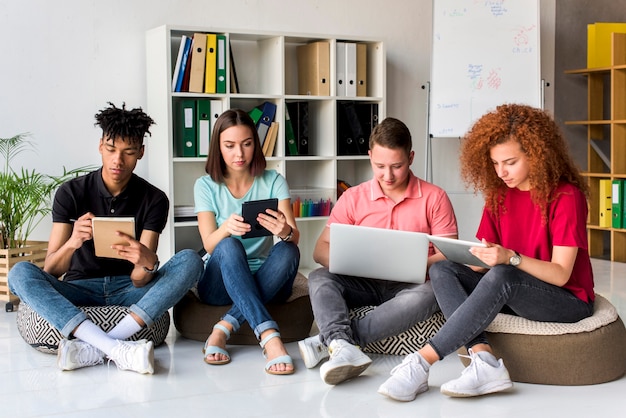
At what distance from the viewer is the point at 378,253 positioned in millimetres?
2807

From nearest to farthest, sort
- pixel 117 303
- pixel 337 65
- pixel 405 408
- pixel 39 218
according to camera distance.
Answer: pixel 405 408 < pixel 117 303 < pixel 39 218 < pixel 337 65

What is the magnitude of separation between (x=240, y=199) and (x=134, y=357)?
0.75 m

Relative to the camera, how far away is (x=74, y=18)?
4531 millimetres

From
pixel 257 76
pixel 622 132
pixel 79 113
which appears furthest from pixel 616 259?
pixel 79 113

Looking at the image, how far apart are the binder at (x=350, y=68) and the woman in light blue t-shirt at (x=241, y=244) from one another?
1.85 metres

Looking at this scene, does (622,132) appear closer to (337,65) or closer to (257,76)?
(337,65)

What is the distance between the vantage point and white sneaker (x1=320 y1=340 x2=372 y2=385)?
258 centimetres

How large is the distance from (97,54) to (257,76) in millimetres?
957

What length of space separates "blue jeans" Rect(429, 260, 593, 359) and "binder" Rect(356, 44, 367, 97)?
2571 mm

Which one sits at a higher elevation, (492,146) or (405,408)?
(492,146)

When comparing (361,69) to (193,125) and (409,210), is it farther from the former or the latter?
(409,210)

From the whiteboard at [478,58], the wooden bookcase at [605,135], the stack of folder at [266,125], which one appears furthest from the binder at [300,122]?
the wooden bookcase at [605,135]

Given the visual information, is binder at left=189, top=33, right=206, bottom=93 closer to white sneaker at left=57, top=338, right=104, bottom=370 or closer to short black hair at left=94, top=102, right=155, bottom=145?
short black hair at left=94, top=102, right=155, bottom=145

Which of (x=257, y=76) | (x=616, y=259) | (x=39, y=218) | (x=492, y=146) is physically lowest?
(x=616, y=259)
